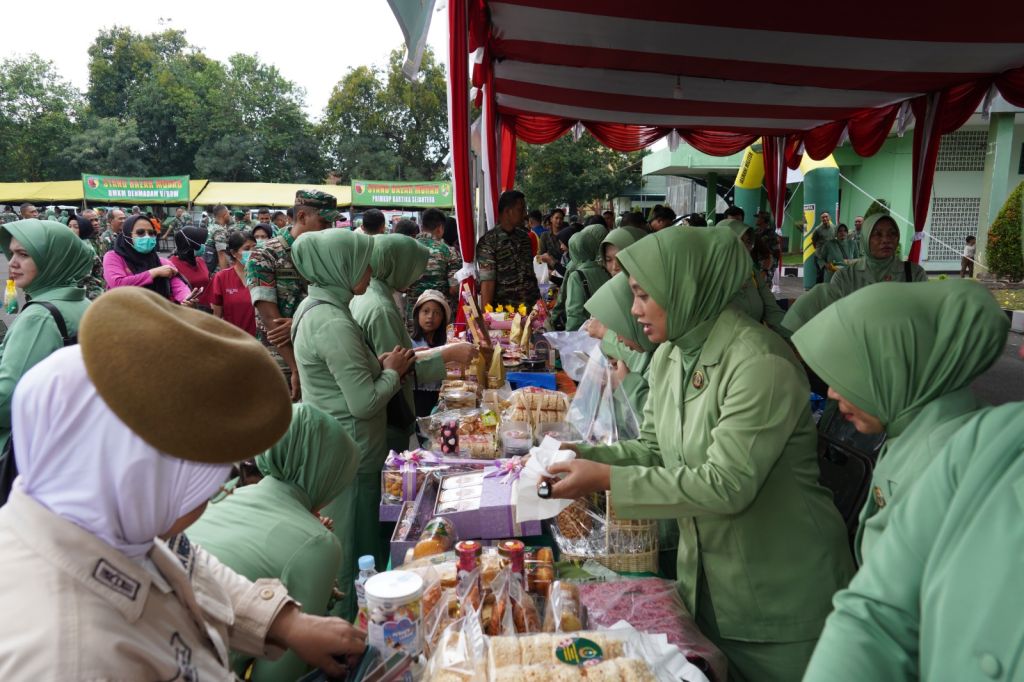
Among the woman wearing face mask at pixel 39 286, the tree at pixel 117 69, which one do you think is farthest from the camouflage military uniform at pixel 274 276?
the tree at pixel 117 69

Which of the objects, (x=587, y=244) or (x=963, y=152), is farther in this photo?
(x=963, y=152)

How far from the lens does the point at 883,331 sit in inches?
53.2

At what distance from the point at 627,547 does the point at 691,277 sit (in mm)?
944

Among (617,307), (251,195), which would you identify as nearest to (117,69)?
(251,195)

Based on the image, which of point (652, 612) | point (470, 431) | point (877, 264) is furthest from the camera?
point (877, 264)

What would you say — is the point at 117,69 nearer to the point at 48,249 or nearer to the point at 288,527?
the point at 48,249

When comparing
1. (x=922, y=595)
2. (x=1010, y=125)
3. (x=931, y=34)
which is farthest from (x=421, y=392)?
(x=1010, y=125)

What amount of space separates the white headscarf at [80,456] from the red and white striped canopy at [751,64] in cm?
380

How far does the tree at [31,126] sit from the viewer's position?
39.5 meters

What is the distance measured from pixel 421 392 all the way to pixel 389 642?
9.15 ft

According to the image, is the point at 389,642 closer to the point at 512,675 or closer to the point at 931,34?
the point at 512,675

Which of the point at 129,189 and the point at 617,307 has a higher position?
the point at 129,189

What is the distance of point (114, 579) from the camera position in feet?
2.62

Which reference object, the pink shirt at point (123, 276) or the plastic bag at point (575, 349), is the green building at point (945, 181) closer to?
the plastic bag at point (575, 349)
